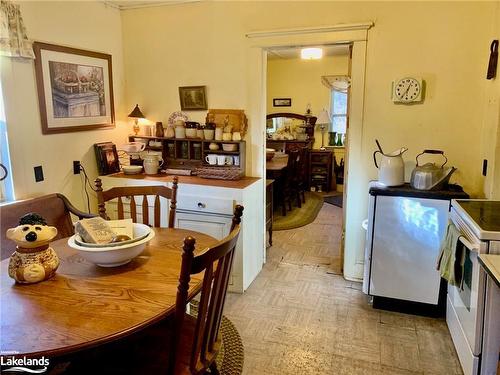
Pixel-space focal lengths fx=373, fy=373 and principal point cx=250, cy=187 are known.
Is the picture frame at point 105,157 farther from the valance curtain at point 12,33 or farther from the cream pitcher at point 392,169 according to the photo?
the cream pitcher at point 392,169

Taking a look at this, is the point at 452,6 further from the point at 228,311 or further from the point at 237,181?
the point at 228,311

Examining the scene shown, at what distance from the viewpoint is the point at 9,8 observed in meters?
2.46

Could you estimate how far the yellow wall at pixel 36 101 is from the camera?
261cm

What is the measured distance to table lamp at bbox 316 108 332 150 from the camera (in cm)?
671

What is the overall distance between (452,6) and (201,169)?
229cm

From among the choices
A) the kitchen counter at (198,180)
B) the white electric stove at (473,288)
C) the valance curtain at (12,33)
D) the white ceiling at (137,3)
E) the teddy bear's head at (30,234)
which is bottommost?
the white electric stove at (473,288)

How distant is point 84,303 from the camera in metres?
1.32

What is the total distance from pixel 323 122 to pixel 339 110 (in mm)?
447

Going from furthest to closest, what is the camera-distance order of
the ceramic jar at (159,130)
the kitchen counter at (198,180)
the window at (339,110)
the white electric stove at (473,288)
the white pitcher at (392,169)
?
the window at (339,110) < the ceramic jar at (159,130) < the kitchen counter at (198,180) < the white pitcher at (392,169) < the white electric stove at (473,288)

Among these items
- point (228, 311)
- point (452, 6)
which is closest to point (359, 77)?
point (452, 6)

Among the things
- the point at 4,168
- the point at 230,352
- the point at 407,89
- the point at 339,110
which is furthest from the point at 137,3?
the point at 339,110

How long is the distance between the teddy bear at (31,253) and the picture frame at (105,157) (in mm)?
1958

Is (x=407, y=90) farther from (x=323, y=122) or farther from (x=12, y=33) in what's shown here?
(x=323, y=122)

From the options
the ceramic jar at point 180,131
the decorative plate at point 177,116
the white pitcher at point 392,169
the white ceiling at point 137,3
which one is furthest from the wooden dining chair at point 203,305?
the white ceiling at point 137,3
